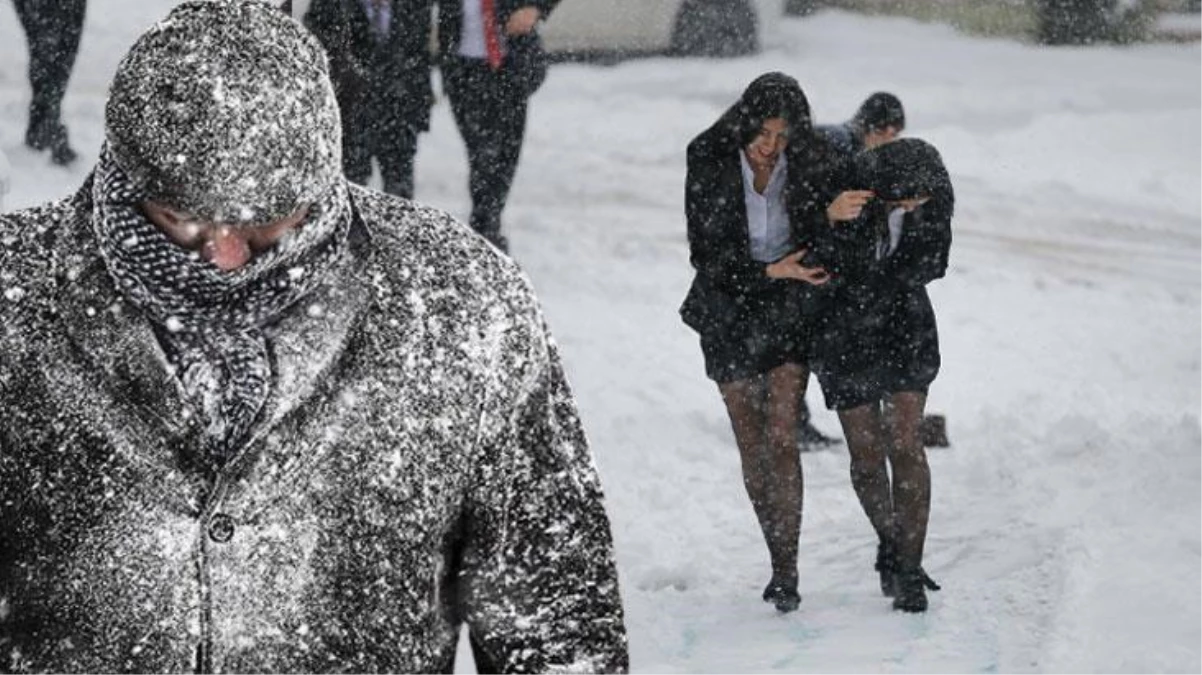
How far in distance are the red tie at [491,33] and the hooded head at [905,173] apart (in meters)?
3.31

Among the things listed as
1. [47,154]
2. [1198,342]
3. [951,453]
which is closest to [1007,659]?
[951,453]

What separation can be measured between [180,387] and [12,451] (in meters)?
0.18

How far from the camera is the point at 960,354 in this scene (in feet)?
36.2

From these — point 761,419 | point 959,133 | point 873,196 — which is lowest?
point 959,133

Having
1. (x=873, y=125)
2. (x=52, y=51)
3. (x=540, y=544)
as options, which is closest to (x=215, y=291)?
(x=540, y=544)

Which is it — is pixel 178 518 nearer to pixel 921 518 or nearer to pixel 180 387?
pixel 180 387

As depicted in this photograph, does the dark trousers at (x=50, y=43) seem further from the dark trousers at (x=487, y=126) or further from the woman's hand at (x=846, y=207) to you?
the woman's hand at (x=846, y=207)

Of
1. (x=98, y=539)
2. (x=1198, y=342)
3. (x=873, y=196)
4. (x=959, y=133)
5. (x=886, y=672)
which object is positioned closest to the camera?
(x=98, y=539)

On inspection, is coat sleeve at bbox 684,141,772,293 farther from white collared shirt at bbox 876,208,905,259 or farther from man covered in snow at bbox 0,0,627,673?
man covered in snow at bbox 0,0,627,673

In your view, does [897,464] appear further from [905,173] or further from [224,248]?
[224,248]

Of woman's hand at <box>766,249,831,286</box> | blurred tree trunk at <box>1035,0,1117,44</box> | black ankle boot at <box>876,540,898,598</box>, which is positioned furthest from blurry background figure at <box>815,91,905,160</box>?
blurred tree trunk at <box>1035,0,1117,44</box>

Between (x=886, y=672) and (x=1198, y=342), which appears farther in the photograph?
(x=1198, y=342)

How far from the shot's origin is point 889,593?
7.94 m

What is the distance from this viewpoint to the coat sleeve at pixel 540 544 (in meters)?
2.60
